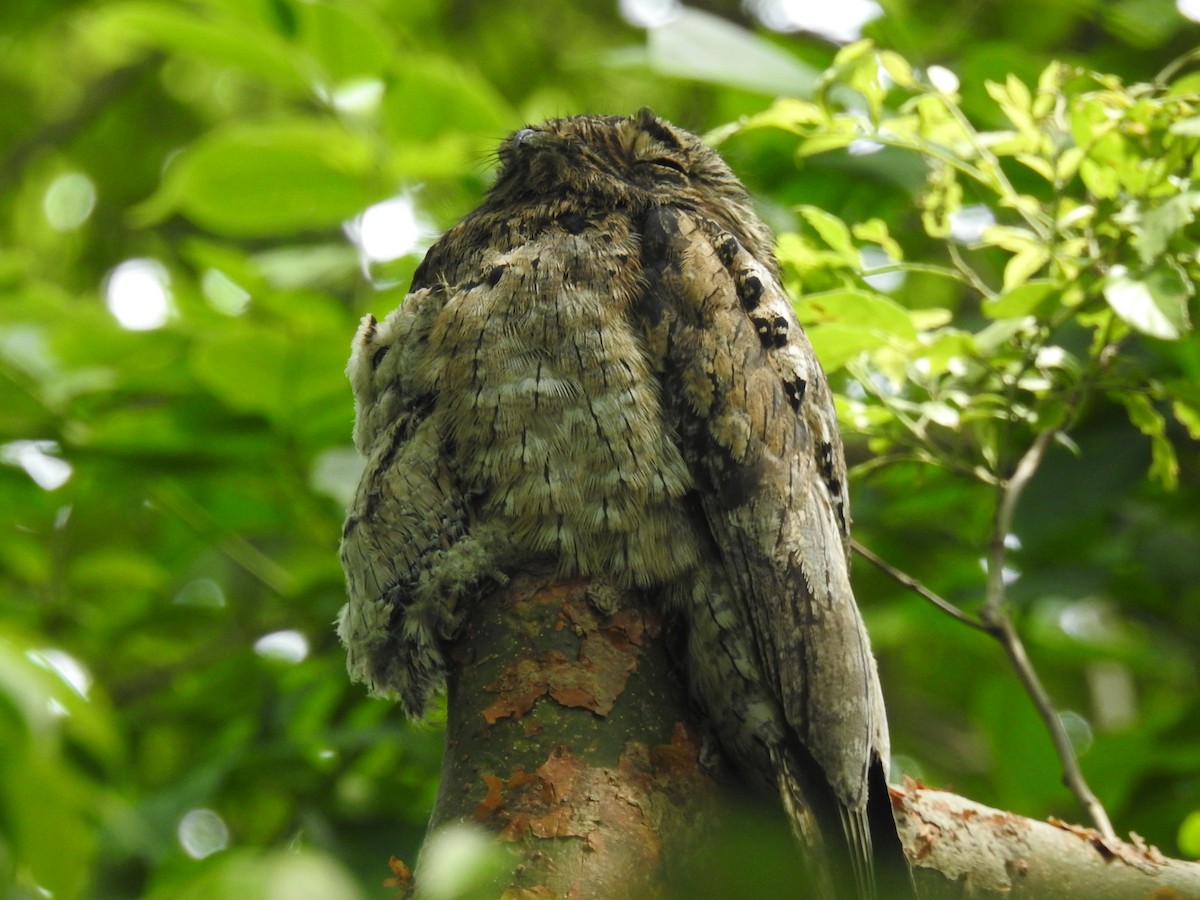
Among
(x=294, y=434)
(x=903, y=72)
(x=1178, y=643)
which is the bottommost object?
(x=1178, y=643)

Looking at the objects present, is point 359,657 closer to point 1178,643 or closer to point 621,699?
point 621,699

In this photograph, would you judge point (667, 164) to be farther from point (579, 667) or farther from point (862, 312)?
point (579, 667)

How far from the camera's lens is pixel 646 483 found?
237cm

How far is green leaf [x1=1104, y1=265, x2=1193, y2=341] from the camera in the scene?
89.5 inches

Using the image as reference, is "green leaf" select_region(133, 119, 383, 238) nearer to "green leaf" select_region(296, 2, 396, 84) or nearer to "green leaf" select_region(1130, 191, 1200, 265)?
"green leaf" select_region(296, 2, 396, 84)

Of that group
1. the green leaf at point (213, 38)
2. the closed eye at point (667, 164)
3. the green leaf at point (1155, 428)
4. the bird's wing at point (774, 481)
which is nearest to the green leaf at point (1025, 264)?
the green leaf at point (1155, 428)

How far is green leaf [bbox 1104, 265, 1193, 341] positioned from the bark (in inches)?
36.9

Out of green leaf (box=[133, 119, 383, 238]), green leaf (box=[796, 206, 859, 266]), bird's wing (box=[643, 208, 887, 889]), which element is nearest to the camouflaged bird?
bird's wing (box=[643, 208, 887, 889])

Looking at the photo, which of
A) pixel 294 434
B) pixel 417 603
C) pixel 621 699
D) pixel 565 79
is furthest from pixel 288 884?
pixel 565 79

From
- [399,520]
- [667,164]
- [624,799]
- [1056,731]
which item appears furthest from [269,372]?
[1056,731]

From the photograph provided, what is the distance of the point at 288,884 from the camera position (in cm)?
113

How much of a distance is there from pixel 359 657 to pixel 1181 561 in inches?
87.8

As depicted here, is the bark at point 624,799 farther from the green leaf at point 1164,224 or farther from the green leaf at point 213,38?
the green leaf at point 213,38

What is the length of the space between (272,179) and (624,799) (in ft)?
6.96
